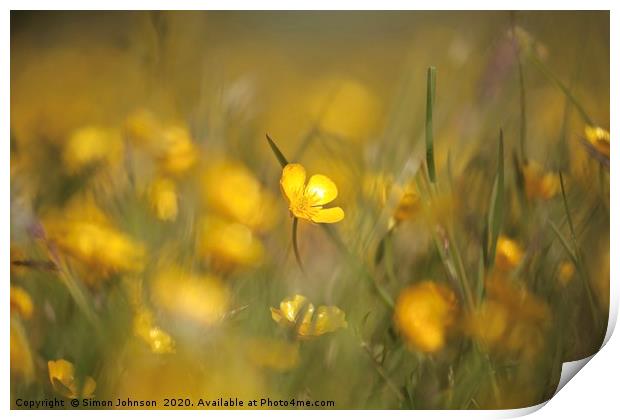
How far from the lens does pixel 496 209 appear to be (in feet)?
3.88

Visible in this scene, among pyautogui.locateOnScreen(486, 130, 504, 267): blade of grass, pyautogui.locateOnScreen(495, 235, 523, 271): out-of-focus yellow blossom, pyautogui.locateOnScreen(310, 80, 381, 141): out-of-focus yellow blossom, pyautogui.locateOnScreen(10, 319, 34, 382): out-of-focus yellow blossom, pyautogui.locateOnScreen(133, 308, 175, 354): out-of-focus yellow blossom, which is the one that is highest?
pyautogui.locateOnScreen(310, 80, 381, 141): out-of-focus yellow blossom

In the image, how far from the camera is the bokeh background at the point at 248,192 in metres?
1.16

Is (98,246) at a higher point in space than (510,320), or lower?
higher

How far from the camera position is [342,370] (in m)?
1.18

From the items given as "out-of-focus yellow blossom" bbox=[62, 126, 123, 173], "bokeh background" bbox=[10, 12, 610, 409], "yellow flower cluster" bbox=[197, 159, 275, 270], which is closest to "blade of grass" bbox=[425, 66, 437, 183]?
"bokeh background" bbox=[10, 12, 610, 409]

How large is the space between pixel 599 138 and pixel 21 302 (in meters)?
0.92

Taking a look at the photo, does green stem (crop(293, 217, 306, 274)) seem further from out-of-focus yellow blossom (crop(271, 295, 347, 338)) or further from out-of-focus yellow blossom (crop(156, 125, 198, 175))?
out-of-focus yellow blossom (crop(156, 125, 198, 175))

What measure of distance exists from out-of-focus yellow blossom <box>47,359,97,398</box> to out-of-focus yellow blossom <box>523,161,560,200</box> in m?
0.72

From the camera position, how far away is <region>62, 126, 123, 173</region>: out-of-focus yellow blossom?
1163mm

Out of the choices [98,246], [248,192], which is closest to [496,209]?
[248,192]

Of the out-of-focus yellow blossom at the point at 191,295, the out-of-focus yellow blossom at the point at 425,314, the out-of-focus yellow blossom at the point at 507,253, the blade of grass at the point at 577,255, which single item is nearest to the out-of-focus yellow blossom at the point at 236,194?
the out-of-focus yellow blossom at the point at 191,295

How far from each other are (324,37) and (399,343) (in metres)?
0.47

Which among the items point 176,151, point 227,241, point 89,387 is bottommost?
point 89,387

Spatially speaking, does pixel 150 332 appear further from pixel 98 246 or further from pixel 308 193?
A: pixel 308 193
